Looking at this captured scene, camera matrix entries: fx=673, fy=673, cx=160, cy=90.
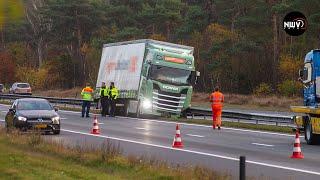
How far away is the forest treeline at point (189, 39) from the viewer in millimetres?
62031

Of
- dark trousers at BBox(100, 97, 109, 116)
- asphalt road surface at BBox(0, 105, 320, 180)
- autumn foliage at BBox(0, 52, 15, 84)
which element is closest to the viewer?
asphalt road surface at BBox(0, 105, 320, 180)

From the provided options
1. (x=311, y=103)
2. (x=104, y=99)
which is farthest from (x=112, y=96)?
(x=311, y=103)

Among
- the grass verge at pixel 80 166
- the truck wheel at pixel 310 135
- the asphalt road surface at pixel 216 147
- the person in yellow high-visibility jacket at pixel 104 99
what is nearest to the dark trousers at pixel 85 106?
the person in yellow high-visibility jacket at pixel 104 99

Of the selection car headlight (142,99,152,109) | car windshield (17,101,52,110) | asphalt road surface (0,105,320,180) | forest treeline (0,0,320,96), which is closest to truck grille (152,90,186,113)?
car headlight (142,99,152,109)

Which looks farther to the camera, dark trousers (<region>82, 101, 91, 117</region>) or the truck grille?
dark trousers (<region>82, 101, 91, 117</region>)

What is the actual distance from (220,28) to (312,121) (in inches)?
2040

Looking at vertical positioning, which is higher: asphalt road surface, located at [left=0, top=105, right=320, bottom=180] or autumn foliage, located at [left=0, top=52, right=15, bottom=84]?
autumn foliage, located at [left=0, top=52, right=15, bottom=84]

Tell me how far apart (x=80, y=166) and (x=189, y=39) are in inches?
2468

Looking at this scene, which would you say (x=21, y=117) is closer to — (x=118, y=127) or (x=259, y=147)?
(x=118, y=127)

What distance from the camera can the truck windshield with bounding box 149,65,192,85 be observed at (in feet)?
120

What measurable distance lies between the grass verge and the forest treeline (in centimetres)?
3266

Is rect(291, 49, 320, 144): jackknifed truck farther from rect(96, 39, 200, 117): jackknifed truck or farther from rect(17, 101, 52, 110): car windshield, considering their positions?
rect(96, 39, 200, 117): jackknifed truck

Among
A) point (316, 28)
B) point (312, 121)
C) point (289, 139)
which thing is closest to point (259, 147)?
point (312, 121)

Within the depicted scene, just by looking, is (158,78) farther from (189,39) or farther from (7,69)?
(7,69)
